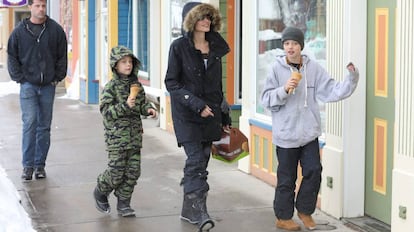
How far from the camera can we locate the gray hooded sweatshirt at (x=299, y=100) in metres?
6.13

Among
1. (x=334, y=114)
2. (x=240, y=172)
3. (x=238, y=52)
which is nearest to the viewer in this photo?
(x=334, y=114)

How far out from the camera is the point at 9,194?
6910 mm

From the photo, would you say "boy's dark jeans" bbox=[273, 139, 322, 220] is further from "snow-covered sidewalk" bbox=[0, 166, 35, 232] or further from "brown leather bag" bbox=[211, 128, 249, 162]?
"snow-covered sidewalk" bbox=[0, 166, 35, 232]

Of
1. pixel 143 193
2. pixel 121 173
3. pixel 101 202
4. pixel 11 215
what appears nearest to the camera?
pixel 11 215

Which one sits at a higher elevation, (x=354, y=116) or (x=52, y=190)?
(x=354, y=116)

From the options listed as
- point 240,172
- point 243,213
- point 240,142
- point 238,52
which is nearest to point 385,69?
point 240,142

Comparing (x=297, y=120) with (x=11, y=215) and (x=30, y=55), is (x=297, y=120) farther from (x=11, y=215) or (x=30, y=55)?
(x=30, y=55)

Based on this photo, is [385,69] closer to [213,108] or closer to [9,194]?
[213,108]

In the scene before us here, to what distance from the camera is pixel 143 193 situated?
25.9 ft

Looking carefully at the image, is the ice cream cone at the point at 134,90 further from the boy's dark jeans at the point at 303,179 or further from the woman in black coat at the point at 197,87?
the boy's dark jeans at the point at 303,179

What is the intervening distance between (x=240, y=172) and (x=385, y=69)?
9.99 feet

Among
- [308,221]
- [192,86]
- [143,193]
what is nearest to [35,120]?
[143,193]

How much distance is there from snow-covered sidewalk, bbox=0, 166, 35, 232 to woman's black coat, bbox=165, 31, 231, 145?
136 cm

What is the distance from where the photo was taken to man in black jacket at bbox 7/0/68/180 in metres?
8.36
